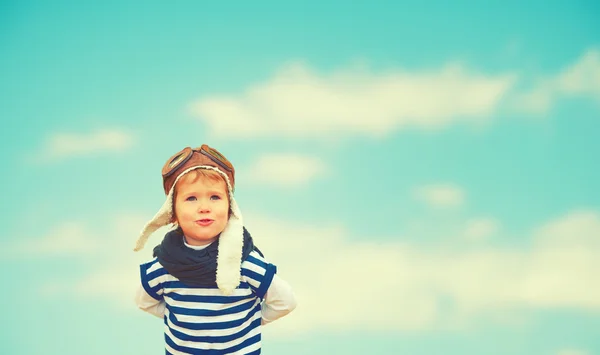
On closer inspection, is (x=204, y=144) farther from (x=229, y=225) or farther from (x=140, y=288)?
(x=140, y=288)

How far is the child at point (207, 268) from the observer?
4.41 metres

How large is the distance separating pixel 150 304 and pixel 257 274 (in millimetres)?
823

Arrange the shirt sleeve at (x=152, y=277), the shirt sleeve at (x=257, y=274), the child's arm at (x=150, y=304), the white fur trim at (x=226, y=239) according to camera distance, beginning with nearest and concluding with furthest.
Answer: the white fur trim at (x=226, y=239) → the shirt sleeve at (x=257, y=274) → the shirt sleeve at (x=152, y=277) → the child's arm at (x=150, y=304)

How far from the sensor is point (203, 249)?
175 inches

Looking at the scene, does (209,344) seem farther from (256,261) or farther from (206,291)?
(256,261)

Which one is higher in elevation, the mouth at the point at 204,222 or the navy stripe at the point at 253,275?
the mouth at the point at 204,222

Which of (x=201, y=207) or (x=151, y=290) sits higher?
(x=201, y=207)

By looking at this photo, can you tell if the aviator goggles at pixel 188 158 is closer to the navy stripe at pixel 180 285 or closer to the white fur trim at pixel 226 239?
the white fur trim at pixel 226 239

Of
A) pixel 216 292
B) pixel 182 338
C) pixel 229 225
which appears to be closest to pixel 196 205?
pixel 229 225

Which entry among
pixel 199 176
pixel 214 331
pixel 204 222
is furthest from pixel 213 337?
pixel 199 176

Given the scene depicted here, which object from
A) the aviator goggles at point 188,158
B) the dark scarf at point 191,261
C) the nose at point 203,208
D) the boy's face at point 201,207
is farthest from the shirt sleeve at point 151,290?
the aviator goggles at point 188,158

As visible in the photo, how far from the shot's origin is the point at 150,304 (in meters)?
4.78

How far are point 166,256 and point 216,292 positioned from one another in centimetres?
39

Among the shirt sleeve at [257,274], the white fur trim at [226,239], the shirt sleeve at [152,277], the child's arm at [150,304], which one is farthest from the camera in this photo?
the child's arm at [150,304]
